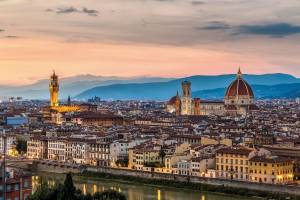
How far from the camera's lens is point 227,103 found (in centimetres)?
8062

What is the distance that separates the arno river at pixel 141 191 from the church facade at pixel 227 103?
47.2m

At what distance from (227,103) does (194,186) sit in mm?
53855

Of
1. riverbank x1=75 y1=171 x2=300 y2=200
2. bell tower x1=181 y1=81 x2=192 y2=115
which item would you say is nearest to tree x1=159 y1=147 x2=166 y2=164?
riverbank x1=75 y1=171 x2=300 y2=200

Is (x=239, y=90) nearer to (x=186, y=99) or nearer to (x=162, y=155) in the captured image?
(x=186, y=99)

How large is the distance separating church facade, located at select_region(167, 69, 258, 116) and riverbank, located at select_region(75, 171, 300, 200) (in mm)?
45456

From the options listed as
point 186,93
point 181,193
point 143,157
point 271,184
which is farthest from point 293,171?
point 186,93

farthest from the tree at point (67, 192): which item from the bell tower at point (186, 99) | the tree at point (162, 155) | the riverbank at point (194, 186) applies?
the bell tower at point (186, 99)

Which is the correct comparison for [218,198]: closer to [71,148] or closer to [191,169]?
[191,169]

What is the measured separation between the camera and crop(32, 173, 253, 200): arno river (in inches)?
1001

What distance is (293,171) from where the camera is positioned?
27.6 meters

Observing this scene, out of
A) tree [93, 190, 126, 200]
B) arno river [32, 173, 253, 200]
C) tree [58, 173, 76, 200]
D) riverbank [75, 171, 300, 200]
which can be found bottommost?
arno river [32, 173, 253, 200]

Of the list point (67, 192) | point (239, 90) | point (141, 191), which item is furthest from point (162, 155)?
point (239, 90)

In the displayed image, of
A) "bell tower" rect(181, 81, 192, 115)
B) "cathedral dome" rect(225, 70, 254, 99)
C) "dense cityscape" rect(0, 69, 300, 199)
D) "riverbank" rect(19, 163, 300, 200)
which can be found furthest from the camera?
"bell tower" rect(181, 81, 192, 115)

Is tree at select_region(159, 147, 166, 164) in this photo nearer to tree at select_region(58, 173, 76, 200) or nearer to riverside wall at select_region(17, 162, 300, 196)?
riverside wall at select_region(17, 162, 300, 196)
